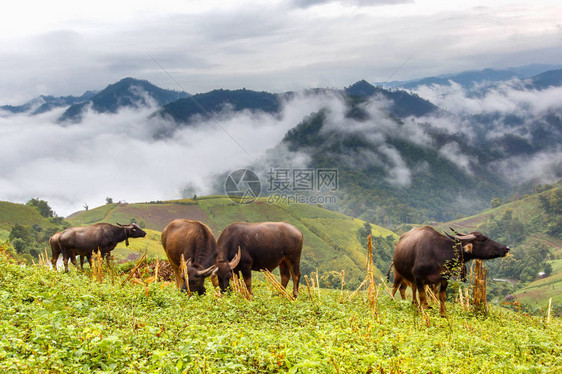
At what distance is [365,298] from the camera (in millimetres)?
14617

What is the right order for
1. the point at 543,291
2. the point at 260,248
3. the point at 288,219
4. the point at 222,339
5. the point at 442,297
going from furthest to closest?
the point at 288,219 → the point at 543,291 → the point at 260,248 → the point at 442,297 → the point at 222,339

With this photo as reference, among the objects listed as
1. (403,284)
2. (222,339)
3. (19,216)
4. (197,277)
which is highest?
(222,339)

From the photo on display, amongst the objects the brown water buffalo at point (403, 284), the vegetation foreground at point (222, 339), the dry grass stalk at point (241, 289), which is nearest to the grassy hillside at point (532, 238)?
the brown water buffalo at point (403, 284)

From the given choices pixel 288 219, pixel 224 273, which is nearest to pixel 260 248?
pixel 224 273

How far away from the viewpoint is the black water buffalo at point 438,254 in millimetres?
13852

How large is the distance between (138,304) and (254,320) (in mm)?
3033

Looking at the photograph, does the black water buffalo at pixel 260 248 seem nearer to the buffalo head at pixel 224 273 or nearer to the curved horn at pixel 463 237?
the buffalo head at pixel 224 273

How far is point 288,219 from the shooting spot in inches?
5782

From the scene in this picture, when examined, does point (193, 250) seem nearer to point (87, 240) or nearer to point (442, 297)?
point (442, 297)

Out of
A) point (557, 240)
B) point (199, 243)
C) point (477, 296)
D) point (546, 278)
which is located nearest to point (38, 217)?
point (199, 243)

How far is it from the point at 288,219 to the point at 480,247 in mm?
132658

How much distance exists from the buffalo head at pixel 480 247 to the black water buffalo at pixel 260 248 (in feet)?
18.1

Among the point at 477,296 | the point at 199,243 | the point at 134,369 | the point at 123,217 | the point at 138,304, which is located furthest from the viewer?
the point at 123,217

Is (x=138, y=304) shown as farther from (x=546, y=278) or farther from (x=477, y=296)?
(x=546, y=278)
